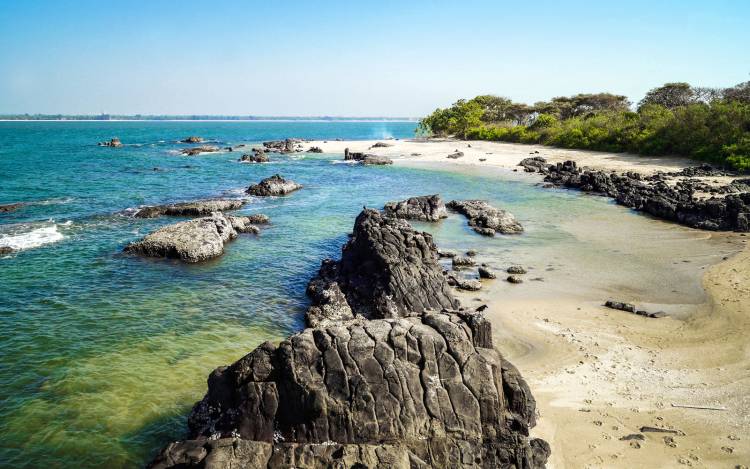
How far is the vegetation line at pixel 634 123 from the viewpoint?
5753cm

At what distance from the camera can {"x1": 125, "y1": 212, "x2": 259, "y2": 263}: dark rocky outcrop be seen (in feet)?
86.5

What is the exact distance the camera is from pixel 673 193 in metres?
41.8

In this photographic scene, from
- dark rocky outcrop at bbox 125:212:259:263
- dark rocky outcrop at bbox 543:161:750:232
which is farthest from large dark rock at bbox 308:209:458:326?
dark rocky outcrop at bbox 543:161:750:232

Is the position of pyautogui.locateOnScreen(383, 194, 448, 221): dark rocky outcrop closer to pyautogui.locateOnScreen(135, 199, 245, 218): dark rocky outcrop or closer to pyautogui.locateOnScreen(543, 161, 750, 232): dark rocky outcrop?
pyautogui.locateOnScreen(135, 199, 245, 218): dark rocky outcrop

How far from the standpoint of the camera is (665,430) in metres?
11.8

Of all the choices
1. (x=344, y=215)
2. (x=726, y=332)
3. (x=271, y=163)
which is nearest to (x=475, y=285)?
(x=726, y=332)

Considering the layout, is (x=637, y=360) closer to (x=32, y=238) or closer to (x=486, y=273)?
(x=486, y=273)

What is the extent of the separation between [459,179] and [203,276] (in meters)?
43.2

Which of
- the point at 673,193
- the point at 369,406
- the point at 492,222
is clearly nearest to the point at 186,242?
the point at 369,406

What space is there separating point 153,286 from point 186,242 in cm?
497

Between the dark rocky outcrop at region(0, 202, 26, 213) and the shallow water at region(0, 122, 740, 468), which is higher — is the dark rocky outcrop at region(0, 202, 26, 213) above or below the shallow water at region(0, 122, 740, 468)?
above

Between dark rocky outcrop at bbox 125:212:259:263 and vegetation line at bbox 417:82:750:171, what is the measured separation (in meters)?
55.3

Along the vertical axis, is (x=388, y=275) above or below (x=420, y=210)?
below

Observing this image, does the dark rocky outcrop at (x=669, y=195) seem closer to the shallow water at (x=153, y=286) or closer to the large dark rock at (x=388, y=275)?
the shallow water at (x=153, y=286)
